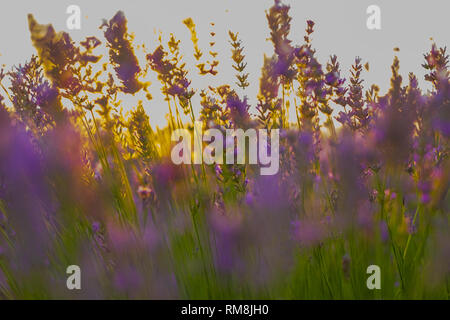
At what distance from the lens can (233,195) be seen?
2.16m

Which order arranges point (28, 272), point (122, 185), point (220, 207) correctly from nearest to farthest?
point (220, 207) < point (28, 272) < point (122, 185)

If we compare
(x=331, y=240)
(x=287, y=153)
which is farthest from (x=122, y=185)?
(x=331, y=240)

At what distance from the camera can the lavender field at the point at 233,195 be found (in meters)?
1.83

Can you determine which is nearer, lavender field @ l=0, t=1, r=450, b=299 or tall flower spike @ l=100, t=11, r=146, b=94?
lavender field @ l=0, t=1, r=450, b=299

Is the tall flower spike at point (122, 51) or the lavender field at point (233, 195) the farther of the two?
the tall flower spike at point (122, 51)

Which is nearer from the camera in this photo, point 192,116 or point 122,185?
point 122,185

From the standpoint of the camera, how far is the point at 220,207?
1917 mm

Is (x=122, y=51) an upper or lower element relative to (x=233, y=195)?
upper

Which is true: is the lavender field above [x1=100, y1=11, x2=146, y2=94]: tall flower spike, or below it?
below

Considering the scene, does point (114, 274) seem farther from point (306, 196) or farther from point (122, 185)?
point (306, 196)

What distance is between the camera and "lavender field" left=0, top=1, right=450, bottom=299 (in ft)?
6.01

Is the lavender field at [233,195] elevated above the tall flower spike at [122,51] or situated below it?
below

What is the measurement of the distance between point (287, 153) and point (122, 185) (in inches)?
35.6
